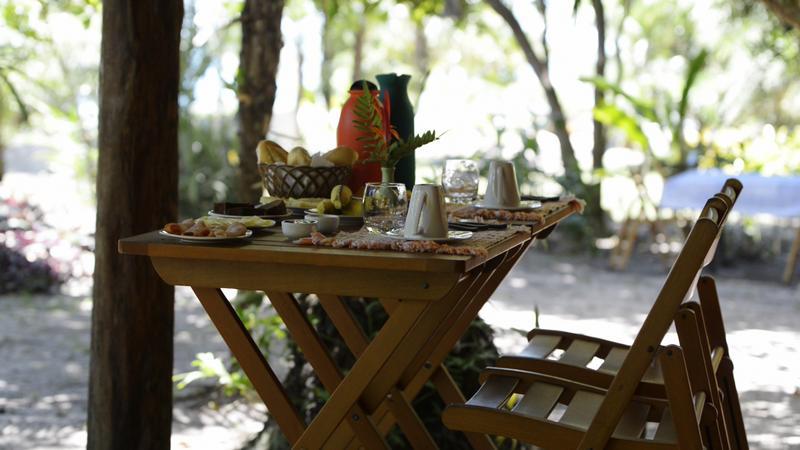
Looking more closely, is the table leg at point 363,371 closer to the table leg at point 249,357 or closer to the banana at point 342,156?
the table leg at point 249,357

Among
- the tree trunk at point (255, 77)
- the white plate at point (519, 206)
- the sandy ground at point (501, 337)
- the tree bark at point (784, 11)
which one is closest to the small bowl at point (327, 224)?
the white plate at point (519, 206)

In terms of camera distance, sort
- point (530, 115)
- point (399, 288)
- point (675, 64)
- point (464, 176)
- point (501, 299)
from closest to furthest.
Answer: point (399, 288) → point (464, 176) → point (501, 299) → point (530, 115) → point (675, 64)

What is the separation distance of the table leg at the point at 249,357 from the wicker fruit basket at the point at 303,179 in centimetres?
41

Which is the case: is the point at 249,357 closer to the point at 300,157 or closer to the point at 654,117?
the point at 300,157

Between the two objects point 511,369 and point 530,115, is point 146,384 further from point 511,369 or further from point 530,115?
point 530,115

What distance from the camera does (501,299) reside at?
6891 mm

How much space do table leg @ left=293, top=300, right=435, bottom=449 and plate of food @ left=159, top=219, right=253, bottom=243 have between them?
1.08ft

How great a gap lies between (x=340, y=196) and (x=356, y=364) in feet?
1.48

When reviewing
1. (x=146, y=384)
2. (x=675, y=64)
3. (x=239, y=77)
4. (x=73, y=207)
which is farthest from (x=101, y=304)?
(x=675, y=64)

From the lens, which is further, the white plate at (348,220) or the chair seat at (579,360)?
the chair seat at (579,360)

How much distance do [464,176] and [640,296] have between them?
449cm

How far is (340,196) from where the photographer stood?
229 cm

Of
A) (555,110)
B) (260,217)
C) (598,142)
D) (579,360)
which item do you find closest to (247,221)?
(260,217)

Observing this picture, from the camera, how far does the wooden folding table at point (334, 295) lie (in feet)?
5.96
